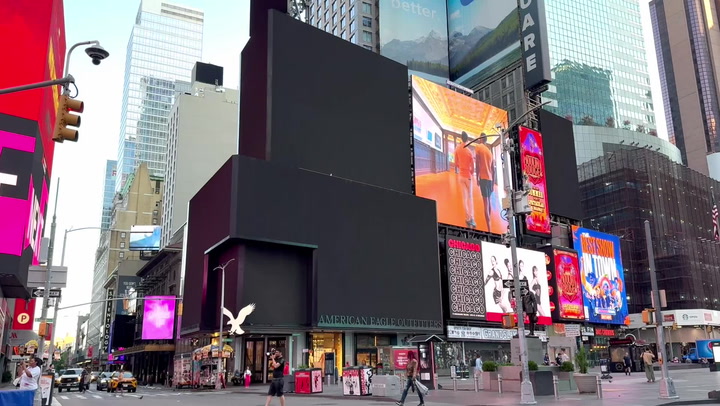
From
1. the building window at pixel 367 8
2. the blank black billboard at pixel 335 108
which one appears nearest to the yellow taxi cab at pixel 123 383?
the blank black billboard at pixel 335 108

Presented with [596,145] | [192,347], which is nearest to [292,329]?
[192,347]

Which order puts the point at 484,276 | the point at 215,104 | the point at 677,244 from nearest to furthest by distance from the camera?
1. the point at 484,276
2. the point at 677,244
3. the point at 215,104

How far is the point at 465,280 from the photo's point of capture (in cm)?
6356

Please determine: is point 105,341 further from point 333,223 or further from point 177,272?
point 333,223

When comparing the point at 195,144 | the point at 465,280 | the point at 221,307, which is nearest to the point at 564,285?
the point at 465,280

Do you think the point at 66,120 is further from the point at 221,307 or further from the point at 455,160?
the point at 455,160

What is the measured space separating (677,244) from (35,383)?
111m

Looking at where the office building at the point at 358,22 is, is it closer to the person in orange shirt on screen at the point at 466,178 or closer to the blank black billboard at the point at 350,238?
the person in orange shirt on screen at the point at 466,178

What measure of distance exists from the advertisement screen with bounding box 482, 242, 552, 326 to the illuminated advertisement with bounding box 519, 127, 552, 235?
429 centimetres

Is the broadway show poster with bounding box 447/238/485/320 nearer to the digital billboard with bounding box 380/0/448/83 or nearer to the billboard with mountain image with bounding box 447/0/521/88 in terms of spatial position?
the billboard with mountain image with bounding box 447/0/521/88

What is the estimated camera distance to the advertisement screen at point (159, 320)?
72.6m

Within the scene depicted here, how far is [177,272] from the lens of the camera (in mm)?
79500

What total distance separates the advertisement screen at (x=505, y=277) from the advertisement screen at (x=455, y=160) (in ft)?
12.9

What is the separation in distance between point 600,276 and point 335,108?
4610 centimetres
